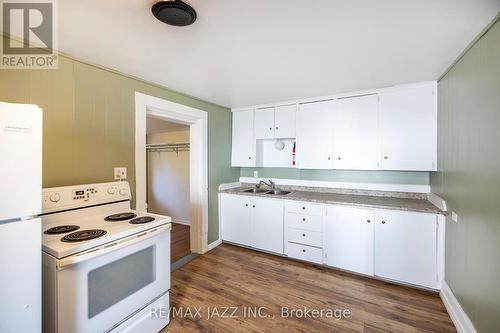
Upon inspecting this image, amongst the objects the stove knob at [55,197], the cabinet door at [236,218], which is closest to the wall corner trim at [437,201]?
the cabinet door at [236,218]

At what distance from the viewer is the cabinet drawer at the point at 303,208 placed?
272cm

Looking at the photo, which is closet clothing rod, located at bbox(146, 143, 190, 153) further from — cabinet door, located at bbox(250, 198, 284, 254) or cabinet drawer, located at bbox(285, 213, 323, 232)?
cabinet drawer, located at bbox(285, 213, 323, 232)

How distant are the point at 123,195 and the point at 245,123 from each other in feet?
7.09

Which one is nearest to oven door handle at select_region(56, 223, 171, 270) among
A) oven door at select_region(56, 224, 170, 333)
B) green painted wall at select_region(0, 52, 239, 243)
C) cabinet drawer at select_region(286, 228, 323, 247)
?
oven door at select_region(56, 224, 170, 333)

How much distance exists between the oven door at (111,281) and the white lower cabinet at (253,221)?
1639 millimetres

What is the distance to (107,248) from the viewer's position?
1.28 m

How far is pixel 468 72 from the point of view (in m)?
1.64

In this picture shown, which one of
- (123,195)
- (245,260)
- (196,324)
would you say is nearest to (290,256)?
(245,260)

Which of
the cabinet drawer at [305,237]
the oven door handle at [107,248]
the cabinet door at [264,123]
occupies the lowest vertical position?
the cabinet drawer at [305,237]

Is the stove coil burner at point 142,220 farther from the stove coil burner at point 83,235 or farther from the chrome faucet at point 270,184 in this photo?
the chrome faucet at point 270,184

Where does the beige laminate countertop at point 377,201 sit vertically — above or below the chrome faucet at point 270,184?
below

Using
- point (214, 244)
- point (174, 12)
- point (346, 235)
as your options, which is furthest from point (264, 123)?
point (174, 12)

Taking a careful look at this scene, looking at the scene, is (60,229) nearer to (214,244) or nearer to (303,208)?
(214,244)

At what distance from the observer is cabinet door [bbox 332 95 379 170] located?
2641 millimetres
